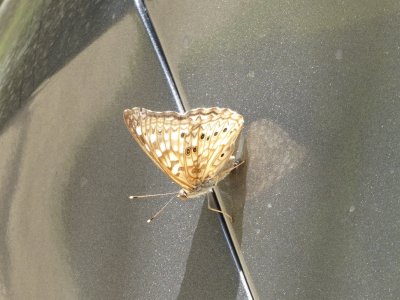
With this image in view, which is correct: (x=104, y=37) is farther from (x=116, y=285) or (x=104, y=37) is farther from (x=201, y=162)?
(x=116, y=285)

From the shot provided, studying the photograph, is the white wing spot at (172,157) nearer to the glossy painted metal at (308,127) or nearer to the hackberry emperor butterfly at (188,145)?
the hackberry emperor butterfly at (188,145)

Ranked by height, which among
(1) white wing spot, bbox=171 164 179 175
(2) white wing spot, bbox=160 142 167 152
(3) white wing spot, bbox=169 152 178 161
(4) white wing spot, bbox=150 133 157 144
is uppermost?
(4) white wing spot, bbox=150 133 157 144

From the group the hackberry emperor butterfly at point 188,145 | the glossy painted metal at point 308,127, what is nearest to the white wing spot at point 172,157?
the hackberry emperor butterfly at point 188,145

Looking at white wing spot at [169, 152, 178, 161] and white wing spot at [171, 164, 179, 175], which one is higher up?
white wing spot at [169, 152, 178, 161]

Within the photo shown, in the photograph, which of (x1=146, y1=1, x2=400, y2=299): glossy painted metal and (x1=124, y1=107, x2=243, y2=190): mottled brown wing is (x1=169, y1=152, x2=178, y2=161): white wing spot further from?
(x1=146, y1=1, x2=400, y2=299): glossy painted metal

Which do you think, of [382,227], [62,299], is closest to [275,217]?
[382,227]

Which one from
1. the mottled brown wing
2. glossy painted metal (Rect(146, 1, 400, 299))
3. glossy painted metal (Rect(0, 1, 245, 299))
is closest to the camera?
glossy painted metal (Rect(146, 1, 400, 299))

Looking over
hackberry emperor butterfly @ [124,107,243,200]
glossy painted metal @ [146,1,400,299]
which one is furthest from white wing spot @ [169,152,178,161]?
glossy painted metal @ [146,1,400,299]
